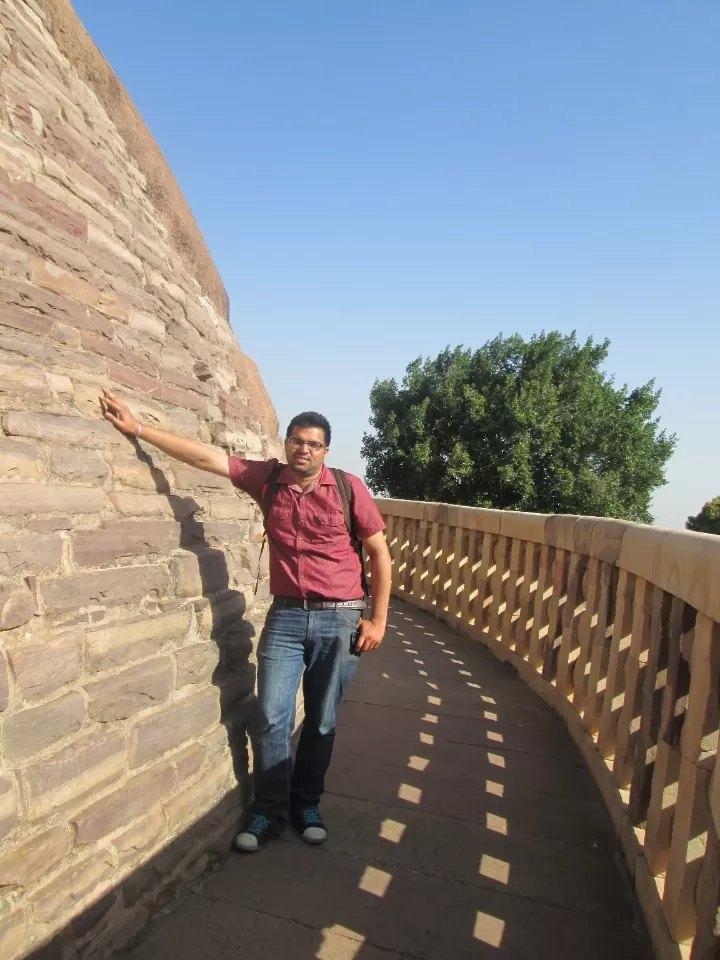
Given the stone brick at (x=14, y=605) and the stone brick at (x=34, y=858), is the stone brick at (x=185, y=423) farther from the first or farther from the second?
the stone brick at (x=34, y=858)

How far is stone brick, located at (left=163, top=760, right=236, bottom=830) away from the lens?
2.46 meters

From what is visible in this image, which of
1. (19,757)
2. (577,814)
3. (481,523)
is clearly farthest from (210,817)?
(481,523)

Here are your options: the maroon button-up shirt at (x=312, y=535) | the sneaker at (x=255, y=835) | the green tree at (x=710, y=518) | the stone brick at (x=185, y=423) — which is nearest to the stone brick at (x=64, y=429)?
the stone brick at (x=185, y=423)

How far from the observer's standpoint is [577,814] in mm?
3025

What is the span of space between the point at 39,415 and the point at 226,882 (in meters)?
1.70

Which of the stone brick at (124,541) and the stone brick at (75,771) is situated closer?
the stone brick at (75,771)

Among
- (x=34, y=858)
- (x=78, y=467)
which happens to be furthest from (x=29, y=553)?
(x=34, y=858)

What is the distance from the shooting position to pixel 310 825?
2818mm

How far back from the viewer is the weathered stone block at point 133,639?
2.21 metres

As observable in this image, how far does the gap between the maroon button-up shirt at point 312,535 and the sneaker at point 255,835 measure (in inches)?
34.1

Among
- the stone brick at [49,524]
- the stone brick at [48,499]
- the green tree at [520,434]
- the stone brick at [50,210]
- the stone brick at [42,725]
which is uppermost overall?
the green tree at [520,434]

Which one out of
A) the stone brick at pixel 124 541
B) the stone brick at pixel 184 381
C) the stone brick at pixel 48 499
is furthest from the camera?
the stone brick at pixel 184 381

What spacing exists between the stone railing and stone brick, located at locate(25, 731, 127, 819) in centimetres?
162

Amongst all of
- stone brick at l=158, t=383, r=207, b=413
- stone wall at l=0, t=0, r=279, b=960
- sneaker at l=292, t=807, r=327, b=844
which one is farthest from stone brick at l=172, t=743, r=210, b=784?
stone brick at l=158, t=383, r=207, b=413
